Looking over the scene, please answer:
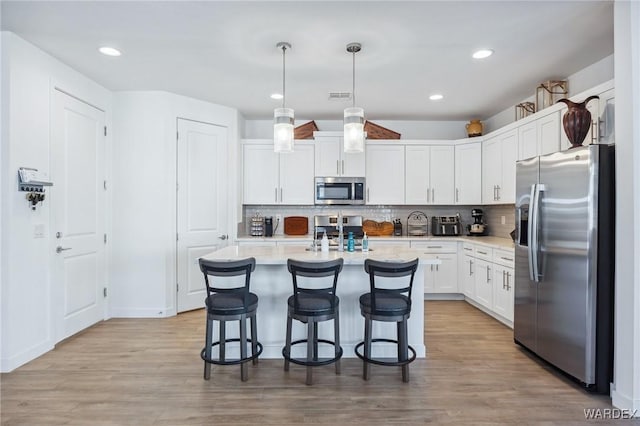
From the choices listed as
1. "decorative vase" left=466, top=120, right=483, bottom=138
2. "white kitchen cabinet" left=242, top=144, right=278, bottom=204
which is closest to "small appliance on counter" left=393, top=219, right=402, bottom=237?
"decorative vase" left=466, top=120, right=483, bottom=138

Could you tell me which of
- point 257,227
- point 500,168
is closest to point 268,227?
point 257,227

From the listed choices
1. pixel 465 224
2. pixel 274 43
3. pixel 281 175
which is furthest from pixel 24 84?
pixel 465 224

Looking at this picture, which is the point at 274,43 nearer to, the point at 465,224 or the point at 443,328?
the point at 443,328

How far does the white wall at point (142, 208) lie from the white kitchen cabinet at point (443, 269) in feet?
11.0

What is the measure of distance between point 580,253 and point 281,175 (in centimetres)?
378

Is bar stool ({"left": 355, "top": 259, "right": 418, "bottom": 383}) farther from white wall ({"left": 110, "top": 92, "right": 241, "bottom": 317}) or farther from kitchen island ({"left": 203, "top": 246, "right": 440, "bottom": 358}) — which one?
white wall ({"left": 110, "top": 92, "right": 241, "bottom": 317})

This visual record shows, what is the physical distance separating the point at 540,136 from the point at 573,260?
1.68 m

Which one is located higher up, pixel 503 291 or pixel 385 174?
pixel 385 174

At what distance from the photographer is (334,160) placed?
5.22 meters

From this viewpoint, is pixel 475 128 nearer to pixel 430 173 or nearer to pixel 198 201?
pixel 430 173

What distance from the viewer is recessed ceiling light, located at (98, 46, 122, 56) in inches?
123

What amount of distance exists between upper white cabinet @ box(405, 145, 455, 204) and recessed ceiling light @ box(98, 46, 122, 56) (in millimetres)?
3832

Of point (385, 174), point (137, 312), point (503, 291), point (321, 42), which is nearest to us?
point (321, 42)

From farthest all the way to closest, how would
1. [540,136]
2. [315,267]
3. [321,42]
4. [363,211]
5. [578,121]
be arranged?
[363,211]
[540,136]
[321,42]
[578,121]
[315,267]
